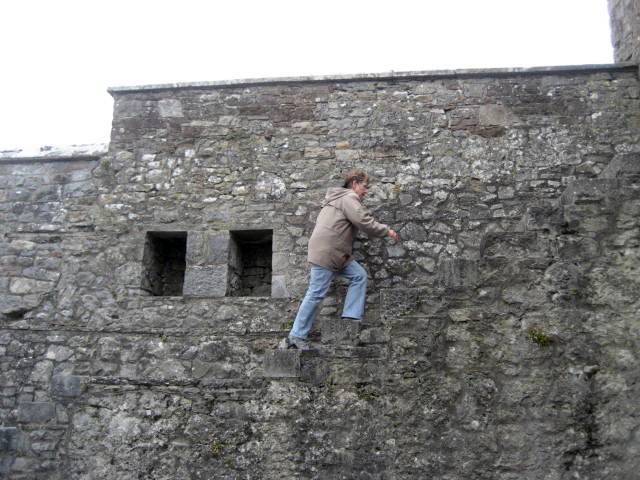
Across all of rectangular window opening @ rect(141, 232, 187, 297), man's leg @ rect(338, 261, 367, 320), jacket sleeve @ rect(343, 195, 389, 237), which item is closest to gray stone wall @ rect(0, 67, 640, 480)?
rectangular window opening @ rect(141, 232, 187, 297)

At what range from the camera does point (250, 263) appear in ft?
20.3

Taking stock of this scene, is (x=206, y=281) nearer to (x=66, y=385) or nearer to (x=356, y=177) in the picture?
(x=66, y=385)

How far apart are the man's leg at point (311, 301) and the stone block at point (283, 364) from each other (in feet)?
1.57

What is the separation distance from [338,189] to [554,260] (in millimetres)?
2153

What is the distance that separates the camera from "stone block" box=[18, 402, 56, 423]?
5477mm

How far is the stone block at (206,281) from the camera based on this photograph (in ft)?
18.7

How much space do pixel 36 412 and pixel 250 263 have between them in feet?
7.87

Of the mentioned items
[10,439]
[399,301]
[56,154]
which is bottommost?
[10,439]

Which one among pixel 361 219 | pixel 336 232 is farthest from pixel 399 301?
pixel 336 232

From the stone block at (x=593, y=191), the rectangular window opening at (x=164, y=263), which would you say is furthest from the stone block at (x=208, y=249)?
the stone block at (x=593, y=191)

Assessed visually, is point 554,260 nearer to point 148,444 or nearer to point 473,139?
point 473,139

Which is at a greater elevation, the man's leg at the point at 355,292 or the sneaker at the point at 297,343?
the man's leg at the point at 355,292

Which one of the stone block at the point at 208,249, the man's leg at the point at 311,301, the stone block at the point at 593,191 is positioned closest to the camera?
the stone block at the point at 593,191

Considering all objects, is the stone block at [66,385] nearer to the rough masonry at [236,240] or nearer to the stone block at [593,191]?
the rough masonry at [236,240]
